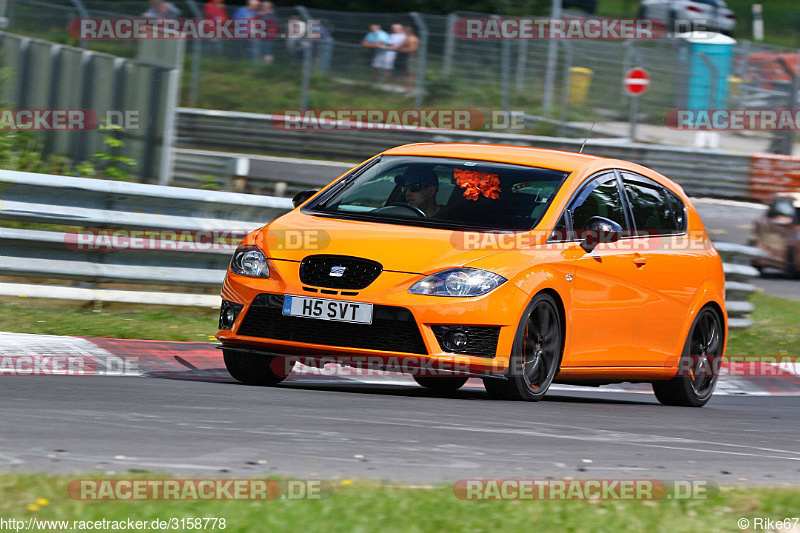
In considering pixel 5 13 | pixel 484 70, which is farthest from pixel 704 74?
pixel 5 13

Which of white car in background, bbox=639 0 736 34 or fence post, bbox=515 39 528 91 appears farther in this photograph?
white car in background, bbox=639 0 736 34

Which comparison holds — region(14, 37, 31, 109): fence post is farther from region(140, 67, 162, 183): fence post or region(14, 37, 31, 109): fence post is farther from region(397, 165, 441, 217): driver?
region(397, 165, 441, 217): driver

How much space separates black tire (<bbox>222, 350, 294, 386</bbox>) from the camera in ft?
26.4

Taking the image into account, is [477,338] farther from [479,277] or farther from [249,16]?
[249,16]

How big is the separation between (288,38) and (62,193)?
13.7 m

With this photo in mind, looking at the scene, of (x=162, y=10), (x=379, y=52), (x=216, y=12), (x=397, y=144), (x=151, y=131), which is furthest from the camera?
(x=216, y=12)

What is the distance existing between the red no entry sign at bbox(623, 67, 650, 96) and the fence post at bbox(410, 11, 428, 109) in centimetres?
369

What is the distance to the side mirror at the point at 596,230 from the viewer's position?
26.7 ft

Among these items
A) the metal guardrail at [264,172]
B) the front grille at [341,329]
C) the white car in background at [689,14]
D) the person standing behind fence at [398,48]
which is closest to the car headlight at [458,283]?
the front grille at [341,329]

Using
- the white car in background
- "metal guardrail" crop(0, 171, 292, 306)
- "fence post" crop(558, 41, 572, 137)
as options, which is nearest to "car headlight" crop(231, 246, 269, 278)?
"metal guardrail" crop(0, 171, 292, 306)

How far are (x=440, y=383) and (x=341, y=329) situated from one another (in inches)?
79.2

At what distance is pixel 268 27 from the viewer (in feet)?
76.5

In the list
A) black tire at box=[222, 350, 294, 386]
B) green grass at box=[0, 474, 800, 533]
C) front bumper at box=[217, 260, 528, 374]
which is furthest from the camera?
black tire at box=[222, 350, 294, 386]

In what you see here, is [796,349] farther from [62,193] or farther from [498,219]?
[62,193]
